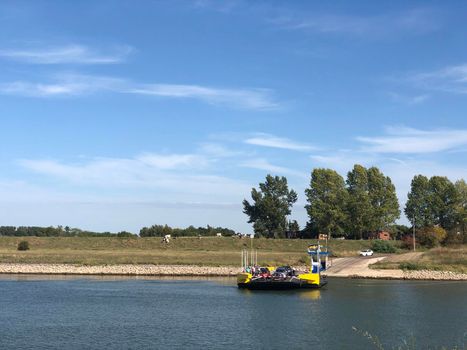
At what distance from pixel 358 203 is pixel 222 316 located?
8640 cm

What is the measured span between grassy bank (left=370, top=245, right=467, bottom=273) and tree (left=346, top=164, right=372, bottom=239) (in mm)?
29090

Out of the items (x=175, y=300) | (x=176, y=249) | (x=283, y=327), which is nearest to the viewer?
(x=283, y=327)

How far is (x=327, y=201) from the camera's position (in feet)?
443

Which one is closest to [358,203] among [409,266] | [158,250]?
[158,250]

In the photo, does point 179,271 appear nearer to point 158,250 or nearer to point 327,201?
point 158,250

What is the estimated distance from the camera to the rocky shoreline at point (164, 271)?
82.1 meters

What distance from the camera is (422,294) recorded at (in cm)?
6391

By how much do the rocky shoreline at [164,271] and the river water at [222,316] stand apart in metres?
7.32

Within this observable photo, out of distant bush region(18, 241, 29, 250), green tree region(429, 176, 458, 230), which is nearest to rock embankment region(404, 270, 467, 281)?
green tree region(429, 176, 458, 230)

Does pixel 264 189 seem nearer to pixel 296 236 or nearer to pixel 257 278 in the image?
pixel 296 236

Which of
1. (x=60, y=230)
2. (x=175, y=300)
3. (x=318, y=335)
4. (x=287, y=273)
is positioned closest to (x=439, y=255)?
(x=287, y=273)

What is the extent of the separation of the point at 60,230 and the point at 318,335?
141m

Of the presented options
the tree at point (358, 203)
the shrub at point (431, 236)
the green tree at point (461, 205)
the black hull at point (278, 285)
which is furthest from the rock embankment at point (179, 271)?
the green tree at point (461, 205)

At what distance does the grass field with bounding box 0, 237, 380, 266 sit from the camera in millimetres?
95688
